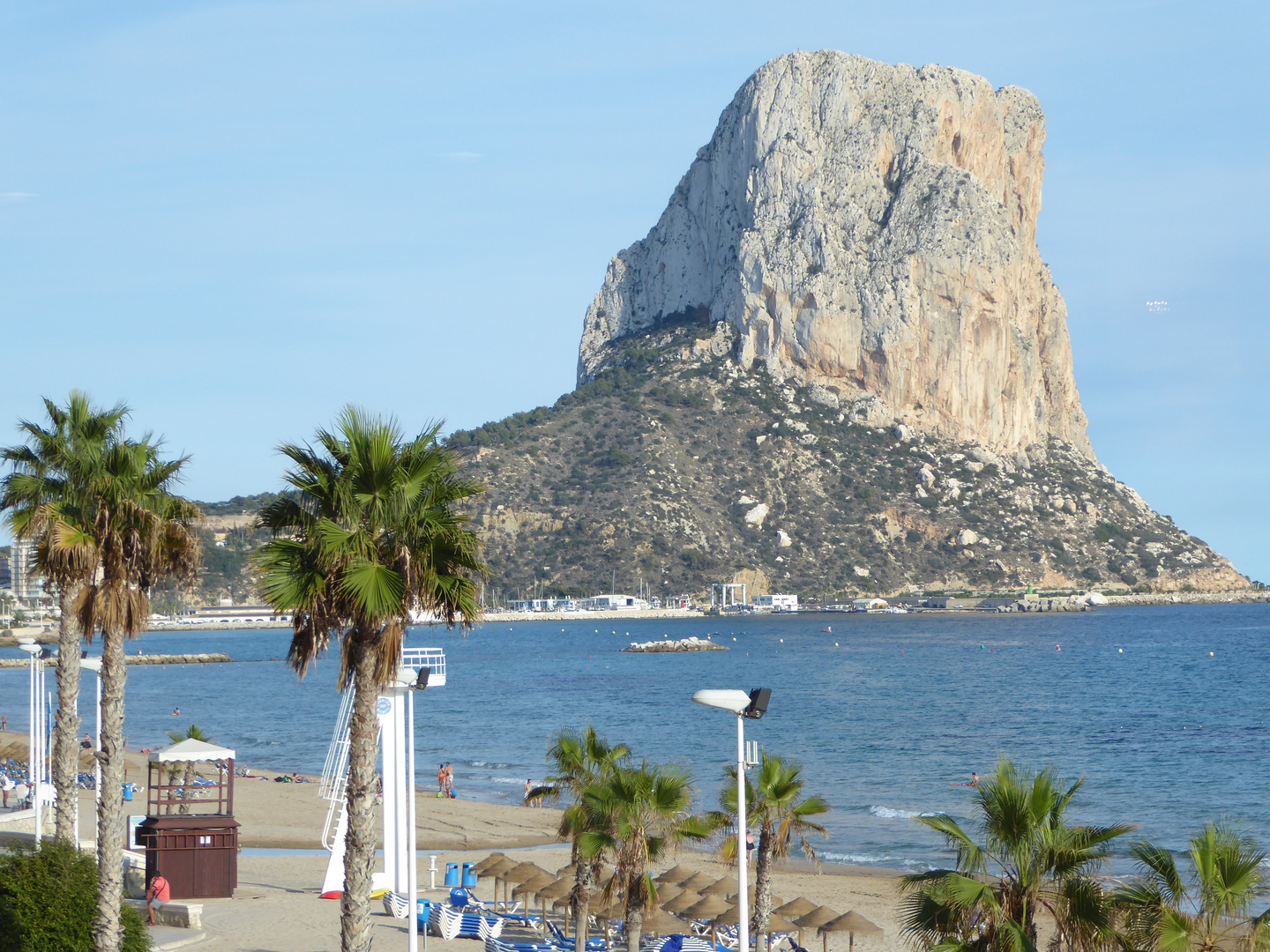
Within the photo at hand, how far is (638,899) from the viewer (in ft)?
55.0

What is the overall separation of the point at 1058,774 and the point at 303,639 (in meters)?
39.7

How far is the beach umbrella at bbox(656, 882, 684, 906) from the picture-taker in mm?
21438

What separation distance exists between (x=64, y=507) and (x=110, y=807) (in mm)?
3725

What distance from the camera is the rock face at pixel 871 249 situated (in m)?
149

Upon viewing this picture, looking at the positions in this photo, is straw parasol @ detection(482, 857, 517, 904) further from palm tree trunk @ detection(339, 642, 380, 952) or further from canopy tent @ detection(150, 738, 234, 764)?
palm tree trunk @ detection(339, 642, 380, 952)

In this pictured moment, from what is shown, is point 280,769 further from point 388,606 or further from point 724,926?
point 388,606

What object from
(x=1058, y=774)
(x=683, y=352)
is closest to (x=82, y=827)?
(x=1058, y=774)

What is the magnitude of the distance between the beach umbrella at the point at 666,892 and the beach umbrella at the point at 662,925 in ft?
1.87

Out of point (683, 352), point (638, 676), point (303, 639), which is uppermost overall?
point (683, 352)

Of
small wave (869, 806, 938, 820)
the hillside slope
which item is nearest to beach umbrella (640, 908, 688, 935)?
small wave (869, 806, 938, 820)

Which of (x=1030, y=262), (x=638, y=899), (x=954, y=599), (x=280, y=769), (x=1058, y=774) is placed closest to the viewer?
(x=638, y=899)

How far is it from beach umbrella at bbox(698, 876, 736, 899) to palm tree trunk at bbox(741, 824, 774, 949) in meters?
2.00

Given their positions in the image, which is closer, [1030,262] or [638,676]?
[638,676]

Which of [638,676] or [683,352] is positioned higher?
[683,352]
